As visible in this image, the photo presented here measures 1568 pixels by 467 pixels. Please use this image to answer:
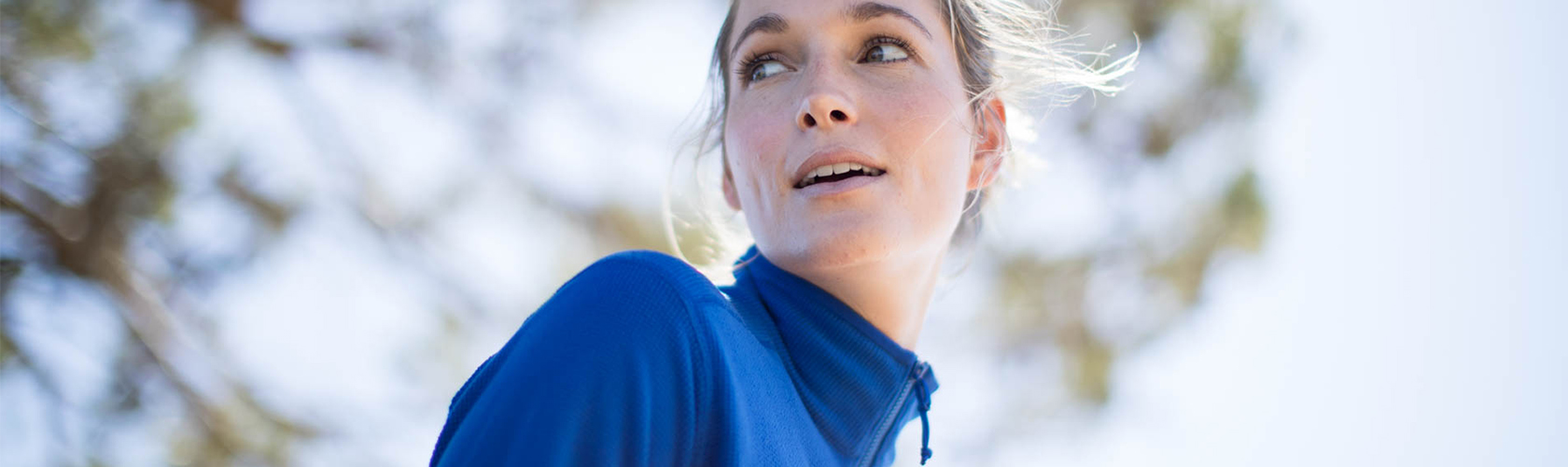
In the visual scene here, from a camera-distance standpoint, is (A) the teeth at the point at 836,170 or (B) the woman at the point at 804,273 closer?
(B) the woman at the point at 804,273

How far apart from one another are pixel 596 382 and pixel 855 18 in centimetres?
65

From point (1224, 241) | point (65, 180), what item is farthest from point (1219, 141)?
point (65, 180)

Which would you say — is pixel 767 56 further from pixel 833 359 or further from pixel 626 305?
pixel 626 305

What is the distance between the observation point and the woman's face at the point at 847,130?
1.24 m

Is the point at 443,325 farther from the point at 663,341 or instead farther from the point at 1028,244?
the point at 663,341

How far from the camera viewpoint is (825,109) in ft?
4.09

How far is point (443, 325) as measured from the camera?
12.2 feet

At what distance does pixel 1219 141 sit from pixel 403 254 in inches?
121

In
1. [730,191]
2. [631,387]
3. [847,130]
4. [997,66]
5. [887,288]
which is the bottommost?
[631,387]

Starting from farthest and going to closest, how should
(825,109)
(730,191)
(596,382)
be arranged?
(730,191) < (825,109) < (596,382)

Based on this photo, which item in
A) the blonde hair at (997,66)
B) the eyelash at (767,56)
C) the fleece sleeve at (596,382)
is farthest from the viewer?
the blonde hair at (997,66)

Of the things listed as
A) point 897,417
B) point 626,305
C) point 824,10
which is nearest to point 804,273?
point 897,417

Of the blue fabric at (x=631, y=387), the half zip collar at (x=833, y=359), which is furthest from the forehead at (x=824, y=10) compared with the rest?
the blue fabric at (x=631, y=387)

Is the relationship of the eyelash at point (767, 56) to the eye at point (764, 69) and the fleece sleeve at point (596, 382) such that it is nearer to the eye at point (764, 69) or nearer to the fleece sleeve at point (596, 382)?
the eye at point (764, 69)
